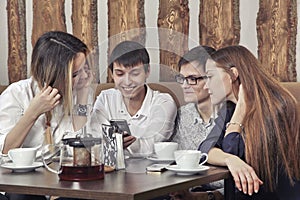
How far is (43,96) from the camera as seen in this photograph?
2.62m

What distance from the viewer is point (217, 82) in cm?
241

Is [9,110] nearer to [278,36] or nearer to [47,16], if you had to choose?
[47,16]

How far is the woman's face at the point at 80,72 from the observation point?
2412 mm

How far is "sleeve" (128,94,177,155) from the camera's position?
89.8 inches

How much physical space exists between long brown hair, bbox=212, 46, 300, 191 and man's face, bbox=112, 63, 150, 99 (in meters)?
0.41

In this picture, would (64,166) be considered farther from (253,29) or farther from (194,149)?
(253,29)

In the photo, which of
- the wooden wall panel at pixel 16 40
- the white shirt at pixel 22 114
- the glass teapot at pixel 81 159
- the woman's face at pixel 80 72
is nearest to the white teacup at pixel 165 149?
the glass teapot at pixel 81 159

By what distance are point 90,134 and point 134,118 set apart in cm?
16

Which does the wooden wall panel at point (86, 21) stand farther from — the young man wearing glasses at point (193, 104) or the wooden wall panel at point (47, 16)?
the young man wearing glasses at point (193, 104)

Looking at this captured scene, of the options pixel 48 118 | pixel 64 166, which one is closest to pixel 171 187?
pixel 64 166

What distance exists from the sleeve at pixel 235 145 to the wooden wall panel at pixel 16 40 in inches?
80.8

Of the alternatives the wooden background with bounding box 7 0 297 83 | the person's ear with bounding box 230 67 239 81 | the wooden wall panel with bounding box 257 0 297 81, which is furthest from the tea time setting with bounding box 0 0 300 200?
the wooden wall panel with bounding box 257 0 297 81

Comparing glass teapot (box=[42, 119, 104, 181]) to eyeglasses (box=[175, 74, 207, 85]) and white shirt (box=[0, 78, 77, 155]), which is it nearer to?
eyeglasses (box=[175, 74, 207, 85])

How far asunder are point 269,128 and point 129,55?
0.62 meters
